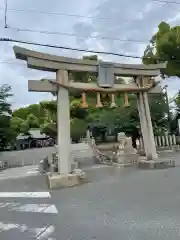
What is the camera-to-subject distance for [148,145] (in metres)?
9.55

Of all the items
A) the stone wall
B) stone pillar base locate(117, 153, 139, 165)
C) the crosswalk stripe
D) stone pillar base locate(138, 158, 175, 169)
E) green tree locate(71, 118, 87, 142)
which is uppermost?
green tree locate(71, 118, 87, 142)

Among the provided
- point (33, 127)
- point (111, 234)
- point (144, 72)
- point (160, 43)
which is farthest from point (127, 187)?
point (33, 127)

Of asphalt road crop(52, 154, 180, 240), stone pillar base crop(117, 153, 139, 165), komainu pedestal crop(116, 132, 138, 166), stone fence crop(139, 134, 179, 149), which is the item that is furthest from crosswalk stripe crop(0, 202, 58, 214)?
stone fence crop(139, 134, 179, 149)

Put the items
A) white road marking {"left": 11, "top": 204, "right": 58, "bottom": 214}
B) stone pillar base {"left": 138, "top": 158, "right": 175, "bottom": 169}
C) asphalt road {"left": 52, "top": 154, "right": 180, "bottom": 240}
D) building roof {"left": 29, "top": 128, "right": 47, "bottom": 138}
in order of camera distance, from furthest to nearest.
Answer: building roof {"left": 29, "top": 128, "right": 47, "bottom": 138} → stone pillar base {"left": 138, "top": 158, "right": 175, "bottom": 169} → white road marking {"left": 11, "top": 204, "right": 58, "bottom": 214} → asphalt road {"left": 52, "top": 154, "right": 180, "bottom": 240}

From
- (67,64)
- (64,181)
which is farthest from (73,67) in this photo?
(64,181)

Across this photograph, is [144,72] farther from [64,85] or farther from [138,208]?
[138,208]

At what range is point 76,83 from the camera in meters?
8.50

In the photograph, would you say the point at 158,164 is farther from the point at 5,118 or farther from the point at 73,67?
the point at 5,118

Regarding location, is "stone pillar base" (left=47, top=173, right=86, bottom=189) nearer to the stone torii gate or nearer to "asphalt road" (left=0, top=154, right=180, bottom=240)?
the stone torii gate

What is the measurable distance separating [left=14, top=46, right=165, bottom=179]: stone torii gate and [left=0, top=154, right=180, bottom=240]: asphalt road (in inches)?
75.2

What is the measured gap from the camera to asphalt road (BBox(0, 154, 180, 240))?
10.8ft

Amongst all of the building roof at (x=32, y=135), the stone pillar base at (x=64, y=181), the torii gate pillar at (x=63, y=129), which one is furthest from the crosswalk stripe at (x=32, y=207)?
the building roof at (x=32, y=135)

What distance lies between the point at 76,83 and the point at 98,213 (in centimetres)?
517

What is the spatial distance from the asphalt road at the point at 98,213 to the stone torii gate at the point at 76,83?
1909mm
